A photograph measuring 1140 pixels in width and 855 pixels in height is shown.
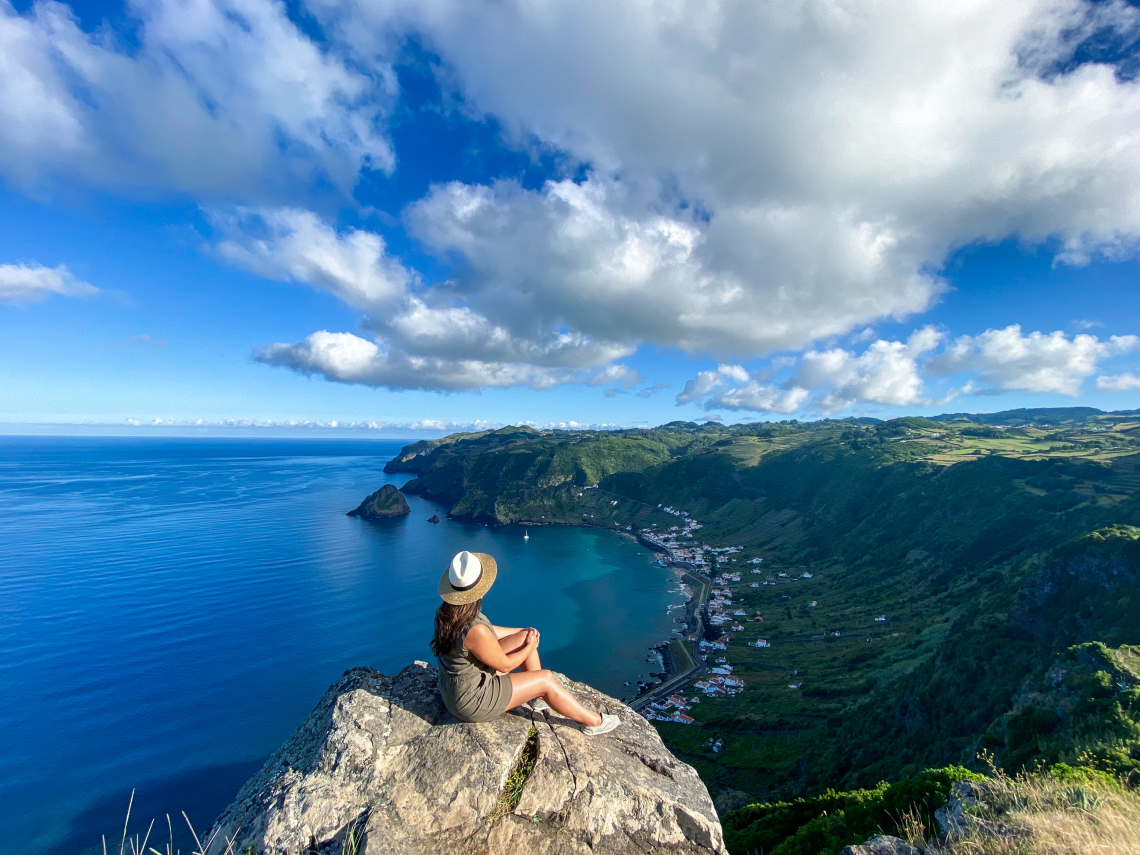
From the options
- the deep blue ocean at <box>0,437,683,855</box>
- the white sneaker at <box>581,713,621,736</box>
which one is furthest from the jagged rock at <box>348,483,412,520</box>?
the white sneaker at <box>581,713,621,736</box>

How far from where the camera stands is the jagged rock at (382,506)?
517ft

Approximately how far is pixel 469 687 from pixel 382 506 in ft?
545

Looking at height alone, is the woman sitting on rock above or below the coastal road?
above

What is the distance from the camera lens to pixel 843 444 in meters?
167

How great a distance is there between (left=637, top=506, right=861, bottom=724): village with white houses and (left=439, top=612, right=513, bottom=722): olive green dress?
185 ft

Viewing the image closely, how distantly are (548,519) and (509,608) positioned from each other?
8352 centimetres

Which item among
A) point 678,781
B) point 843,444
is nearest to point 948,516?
point 843,444

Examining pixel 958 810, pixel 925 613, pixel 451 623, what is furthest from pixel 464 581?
pixel 925 613

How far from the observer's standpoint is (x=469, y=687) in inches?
275

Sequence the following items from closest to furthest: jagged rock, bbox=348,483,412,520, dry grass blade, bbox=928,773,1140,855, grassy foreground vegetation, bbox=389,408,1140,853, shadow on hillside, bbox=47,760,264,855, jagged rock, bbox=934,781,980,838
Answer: dry grass blade, bbox=928,773,1140,855, jagged rock, bbox=934,781,980,838, grassy foreground vegetation, bbox=389,408,1140,853, shadow on hillside, bbox=47,760,264,855, jagged rock, bbox=348,483,412,520

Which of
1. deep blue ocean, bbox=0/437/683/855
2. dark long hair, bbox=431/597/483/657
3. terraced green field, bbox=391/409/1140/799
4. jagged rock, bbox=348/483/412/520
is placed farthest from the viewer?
jagged rock, bbox=348/483/412/520

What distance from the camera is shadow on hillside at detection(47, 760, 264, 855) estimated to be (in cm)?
3769

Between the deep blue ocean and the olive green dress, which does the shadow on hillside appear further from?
the olive green dress

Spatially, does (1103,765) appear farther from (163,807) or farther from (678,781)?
(163,807)
